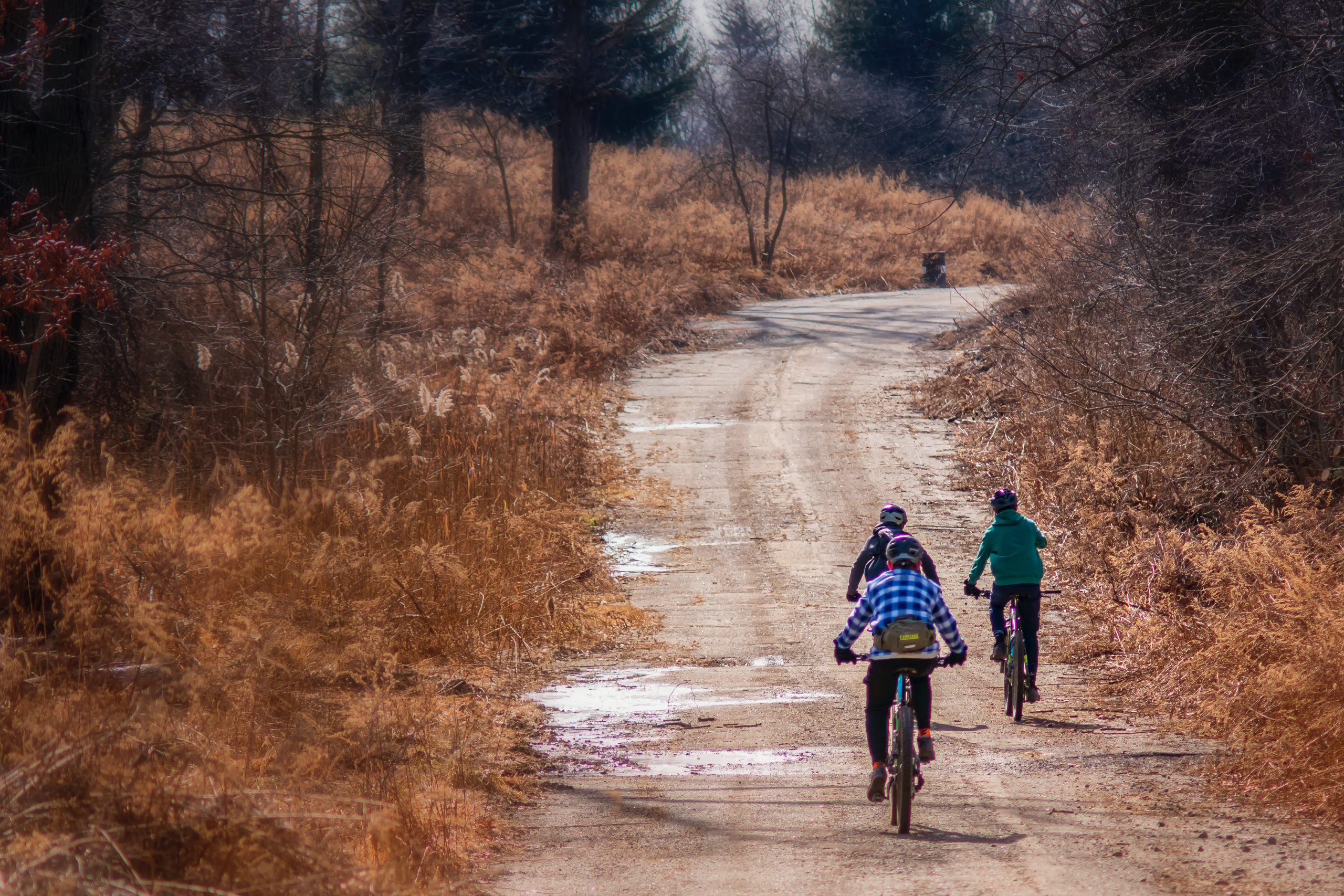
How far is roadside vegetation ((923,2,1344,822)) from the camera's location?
744 centimetres

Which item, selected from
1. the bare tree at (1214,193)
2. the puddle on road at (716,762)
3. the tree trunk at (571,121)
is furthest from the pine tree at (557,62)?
the puddle on road at (716,762)

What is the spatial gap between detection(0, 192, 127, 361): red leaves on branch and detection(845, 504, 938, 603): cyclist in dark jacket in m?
4.90

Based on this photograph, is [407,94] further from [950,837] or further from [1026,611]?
[950,837]

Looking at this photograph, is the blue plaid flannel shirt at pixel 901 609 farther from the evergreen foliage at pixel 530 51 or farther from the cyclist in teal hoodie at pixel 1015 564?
the evergreen foliage at pixel 530 51

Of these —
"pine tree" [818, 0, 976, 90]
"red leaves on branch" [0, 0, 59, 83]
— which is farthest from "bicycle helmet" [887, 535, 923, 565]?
"pine tree" [818, 0, 976, 90]

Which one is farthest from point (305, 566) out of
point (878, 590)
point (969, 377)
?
point (969, 377)

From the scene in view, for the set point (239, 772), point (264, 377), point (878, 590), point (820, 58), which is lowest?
point (239, 772)

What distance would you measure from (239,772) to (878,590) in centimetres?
312

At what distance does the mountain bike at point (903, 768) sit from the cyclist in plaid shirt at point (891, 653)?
61mm

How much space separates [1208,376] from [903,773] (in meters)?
7.30

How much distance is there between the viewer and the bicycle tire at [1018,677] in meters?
7.95

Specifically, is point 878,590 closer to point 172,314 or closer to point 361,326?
point 172,314

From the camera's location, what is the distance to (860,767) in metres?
7.01

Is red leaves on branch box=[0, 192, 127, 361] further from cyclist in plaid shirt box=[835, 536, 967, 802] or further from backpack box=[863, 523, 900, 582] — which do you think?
backpack box=[863, 523, 900, 582]
